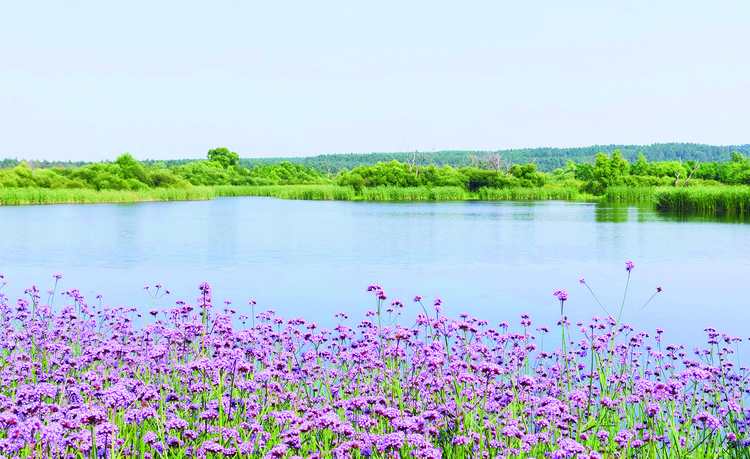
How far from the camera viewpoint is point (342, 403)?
11.7ft

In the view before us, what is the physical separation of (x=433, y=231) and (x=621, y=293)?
14633 millimetres

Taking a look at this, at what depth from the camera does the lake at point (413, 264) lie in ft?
34.1

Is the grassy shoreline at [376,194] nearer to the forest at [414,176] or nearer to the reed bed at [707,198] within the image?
the reed bed at [707,198]

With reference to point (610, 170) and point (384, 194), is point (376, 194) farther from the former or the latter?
point (610, 170)

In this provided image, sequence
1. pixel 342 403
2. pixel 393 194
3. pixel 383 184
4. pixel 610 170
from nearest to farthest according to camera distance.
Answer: pixel 342 403 → pixel 393 194 → pixel 610 170 → pixel 383 184

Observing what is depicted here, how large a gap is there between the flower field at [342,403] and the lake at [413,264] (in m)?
3.75

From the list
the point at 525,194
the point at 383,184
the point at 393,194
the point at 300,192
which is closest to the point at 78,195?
the point at 300,192

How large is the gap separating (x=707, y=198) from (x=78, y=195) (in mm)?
40780

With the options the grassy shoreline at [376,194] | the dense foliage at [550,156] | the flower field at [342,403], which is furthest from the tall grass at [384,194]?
the dense foliage at [550,156]

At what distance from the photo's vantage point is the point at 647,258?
17672mm

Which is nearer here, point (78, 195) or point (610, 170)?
point (78, 195)

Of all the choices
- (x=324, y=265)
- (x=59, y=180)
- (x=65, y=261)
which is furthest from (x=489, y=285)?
(x=59, y=180)

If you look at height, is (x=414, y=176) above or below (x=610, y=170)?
below

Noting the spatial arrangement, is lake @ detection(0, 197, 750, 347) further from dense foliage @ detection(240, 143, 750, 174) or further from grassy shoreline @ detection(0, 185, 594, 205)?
dense foliage @ detection(240, 143, 750, 174)
